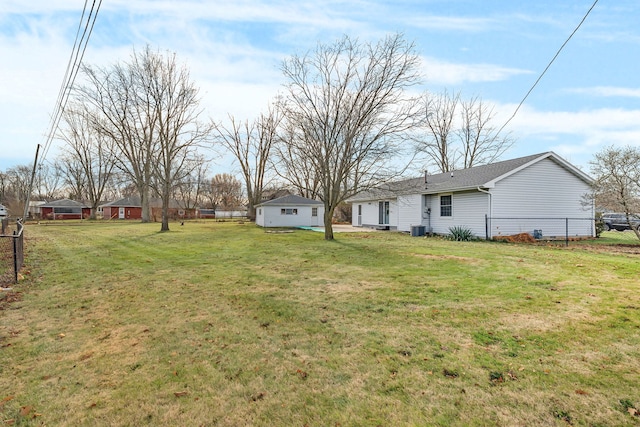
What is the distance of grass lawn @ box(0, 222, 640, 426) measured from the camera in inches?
101

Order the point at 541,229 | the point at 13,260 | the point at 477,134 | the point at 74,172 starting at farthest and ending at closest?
the point at 74,172, the point at 477,134, the point at 541,229, the point at 13,260

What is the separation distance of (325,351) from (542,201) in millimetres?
17238

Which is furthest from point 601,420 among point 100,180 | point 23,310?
point 100,180

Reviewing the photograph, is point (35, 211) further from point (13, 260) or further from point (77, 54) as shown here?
point (77, 54)

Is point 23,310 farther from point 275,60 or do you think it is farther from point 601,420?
point 275,60

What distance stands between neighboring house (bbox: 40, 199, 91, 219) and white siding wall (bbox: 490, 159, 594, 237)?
6327 cm

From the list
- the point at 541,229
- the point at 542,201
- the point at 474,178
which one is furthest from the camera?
the point at 474,178

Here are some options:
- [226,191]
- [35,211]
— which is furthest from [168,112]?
[35,211]

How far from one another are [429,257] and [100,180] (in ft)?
175

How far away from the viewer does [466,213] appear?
56.7 feet

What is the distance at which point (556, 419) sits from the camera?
241cm

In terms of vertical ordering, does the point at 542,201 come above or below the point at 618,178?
below

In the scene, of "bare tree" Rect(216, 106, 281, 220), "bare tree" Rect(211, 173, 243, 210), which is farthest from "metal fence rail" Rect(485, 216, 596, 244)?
"bare tree" Rect(211, 173, 243, 210)

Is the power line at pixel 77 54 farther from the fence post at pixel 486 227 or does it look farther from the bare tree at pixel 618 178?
the bare tree at pixel 618 178
